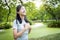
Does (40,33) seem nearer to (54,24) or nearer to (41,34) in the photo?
(41,34)

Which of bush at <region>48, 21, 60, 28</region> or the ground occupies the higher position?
bush at <region>48, 21, 60, 28</region>

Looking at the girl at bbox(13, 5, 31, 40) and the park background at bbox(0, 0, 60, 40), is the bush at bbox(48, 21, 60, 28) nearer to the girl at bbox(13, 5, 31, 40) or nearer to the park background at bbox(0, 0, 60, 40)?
the park background at bbox(0, 0, 60, 40)

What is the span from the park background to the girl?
0.36 feet

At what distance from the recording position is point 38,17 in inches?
108

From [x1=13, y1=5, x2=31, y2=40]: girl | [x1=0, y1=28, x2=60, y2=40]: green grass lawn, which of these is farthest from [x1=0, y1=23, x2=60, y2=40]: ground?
[x1=13, y1=5, x2=31, y2=40]: girl

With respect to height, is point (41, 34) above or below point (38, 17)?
below

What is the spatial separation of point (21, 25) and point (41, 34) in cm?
36

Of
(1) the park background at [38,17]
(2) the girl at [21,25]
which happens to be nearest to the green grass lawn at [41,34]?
(1) the park background at [38,17]

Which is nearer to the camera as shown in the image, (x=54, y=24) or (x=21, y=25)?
(x=21, y=25)

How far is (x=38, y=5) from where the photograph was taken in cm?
272

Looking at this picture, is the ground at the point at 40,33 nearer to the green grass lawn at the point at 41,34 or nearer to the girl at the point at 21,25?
the green grass lawn at the point at 41,34

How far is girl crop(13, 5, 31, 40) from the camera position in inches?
100

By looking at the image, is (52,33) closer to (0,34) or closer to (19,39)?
(19,39)

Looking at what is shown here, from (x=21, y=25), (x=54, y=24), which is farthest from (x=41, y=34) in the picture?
(x=21, y=25)
